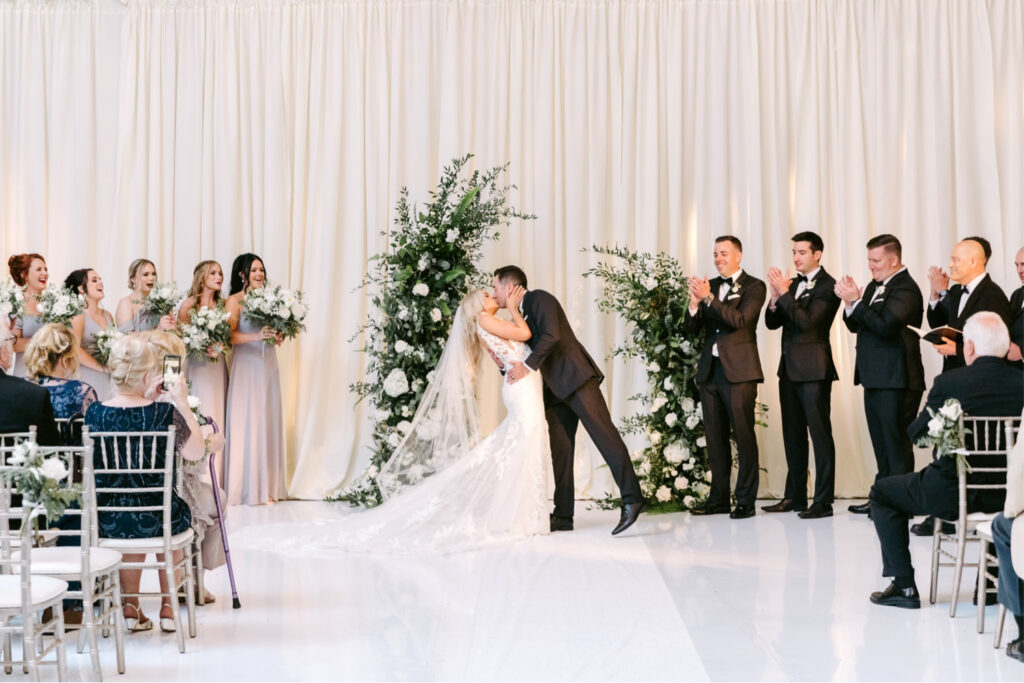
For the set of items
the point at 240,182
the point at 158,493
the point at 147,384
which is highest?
the point at 240,182

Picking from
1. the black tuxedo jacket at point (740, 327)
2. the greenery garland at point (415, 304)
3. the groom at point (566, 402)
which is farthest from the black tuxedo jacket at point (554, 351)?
the black tuxedo jacket at point (740, 327)

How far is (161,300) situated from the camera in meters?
8.87

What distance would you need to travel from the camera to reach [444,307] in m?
8.54

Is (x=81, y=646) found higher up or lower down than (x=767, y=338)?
lower down

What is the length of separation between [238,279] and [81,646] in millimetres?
4844

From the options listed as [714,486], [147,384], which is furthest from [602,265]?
[147,384]

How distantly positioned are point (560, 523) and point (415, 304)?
6.46 feet

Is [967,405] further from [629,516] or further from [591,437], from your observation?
[591,437]

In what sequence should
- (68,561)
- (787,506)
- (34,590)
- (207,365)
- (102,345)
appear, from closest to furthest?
(34,590), (68,561), (102,345), (787,506), (207,365)

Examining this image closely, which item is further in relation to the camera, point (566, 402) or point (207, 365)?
point (207, 365)

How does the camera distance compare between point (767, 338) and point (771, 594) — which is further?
point (767, 338)

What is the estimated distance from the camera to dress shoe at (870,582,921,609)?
212 inches

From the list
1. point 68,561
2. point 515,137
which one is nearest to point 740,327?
point 515,137

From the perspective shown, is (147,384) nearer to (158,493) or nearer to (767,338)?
(158,493)
